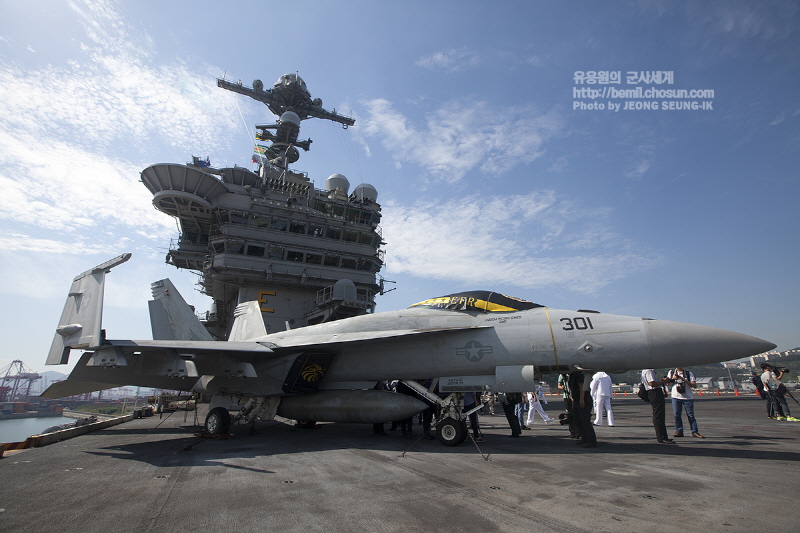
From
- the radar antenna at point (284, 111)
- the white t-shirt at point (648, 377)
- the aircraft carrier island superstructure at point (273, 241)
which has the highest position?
the radar antenna at point (284, 111)

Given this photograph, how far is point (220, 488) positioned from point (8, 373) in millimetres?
134874

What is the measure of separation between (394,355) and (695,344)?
579 cm

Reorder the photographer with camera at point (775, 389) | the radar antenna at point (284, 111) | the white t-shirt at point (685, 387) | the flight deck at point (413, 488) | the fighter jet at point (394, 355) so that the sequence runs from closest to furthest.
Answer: the flight deck at point (413, 488), the fighter jet at point (394, 355), the white t-shirt at point (685, 387), the photographer with camera at point (775, 389), the radar antenna at point (284, 111)

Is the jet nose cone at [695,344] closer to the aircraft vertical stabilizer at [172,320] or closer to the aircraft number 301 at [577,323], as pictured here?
the aircraft number 301 at [577,323]

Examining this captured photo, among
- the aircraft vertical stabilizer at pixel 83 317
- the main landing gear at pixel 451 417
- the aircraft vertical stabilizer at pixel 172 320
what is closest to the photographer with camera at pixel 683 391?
the main landing gear at pixel 451 417

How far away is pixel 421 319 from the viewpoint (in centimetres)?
902

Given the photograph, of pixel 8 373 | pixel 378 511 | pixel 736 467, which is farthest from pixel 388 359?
pixel 8 373

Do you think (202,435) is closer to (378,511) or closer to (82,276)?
(82,276)

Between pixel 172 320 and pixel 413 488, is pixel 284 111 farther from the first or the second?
pixel 413 488

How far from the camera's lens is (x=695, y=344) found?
6.44 m

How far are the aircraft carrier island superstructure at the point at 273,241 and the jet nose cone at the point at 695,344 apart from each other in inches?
761

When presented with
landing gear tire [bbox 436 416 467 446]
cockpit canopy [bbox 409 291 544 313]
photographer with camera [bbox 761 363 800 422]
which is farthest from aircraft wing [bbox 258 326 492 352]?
photographer with camera [bbox 761 363 800 422]

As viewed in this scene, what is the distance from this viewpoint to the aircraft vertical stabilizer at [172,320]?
1349 centimetres

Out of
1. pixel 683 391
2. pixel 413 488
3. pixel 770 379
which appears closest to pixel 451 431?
pixel 413 488
